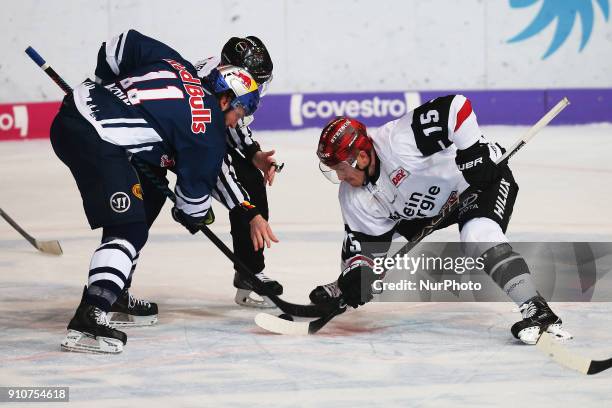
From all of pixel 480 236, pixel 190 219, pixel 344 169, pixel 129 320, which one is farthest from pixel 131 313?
pixel 480 236

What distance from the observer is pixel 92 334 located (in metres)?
3.41

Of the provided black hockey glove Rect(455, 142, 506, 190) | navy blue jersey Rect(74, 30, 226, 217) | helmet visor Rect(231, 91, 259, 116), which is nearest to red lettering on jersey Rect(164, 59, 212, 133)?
navy blue jersey Rect(74, 30, 226, 217)

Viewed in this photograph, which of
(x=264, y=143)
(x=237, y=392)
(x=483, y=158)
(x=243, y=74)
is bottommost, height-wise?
(x=264, y=143)

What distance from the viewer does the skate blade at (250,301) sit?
4.14 meters

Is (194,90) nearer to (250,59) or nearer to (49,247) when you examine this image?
(250,59)

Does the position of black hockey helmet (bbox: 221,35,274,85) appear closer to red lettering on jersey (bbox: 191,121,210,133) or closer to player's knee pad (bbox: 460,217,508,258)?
red lettering on jersey (bbox: 191,121,210,133)

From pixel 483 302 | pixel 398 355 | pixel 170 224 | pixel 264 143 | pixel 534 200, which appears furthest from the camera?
pixel 264 143

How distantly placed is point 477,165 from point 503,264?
0.30 m

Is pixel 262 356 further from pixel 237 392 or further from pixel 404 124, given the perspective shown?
pixel 404 124

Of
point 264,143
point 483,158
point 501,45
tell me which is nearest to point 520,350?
point 483,158

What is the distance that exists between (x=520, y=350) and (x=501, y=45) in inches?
249

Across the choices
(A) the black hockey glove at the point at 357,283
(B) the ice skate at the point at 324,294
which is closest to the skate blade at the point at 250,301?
(B) the ice skate at the point at 324,294

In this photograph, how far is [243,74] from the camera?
3.66 meters

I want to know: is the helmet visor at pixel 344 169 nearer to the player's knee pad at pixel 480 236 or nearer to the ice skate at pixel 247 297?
the player's knee pad at pixel 480 236
